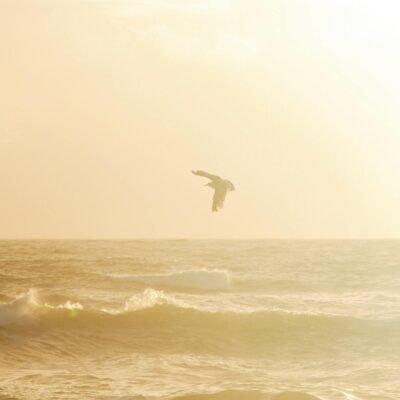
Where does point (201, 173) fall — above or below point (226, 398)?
above

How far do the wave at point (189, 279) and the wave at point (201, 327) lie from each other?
31.1 ft

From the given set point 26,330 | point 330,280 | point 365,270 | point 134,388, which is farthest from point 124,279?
point 134,388

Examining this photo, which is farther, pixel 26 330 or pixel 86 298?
pixel 86 298

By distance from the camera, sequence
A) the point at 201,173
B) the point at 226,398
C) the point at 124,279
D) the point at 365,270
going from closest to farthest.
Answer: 1. the point at 201,173
2. the point at 226,398
3. the point at 124,279
4. the point at 365,270

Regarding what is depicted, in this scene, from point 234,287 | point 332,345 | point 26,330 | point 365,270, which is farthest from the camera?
point 365,270

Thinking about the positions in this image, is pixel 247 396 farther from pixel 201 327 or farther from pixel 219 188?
pixel 201 327

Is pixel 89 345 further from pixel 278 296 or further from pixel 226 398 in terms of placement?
pixel 278 296

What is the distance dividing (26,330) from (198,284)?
48.3ft

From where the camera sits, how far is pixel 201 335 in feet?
80.4

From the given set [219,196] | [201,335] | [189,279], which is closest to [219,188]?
[219,196]

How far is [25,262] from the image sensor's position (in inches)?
1924

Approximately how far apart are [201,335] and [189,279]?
649 inches

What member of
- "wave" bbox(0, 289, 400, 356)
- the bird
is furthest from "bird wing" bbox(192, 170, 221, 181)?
"wave" bbox(0, 289, 400, 356)

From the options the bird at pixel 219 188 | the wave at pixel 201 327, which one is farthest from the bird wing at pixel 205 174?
the wave at pixel 201 327
